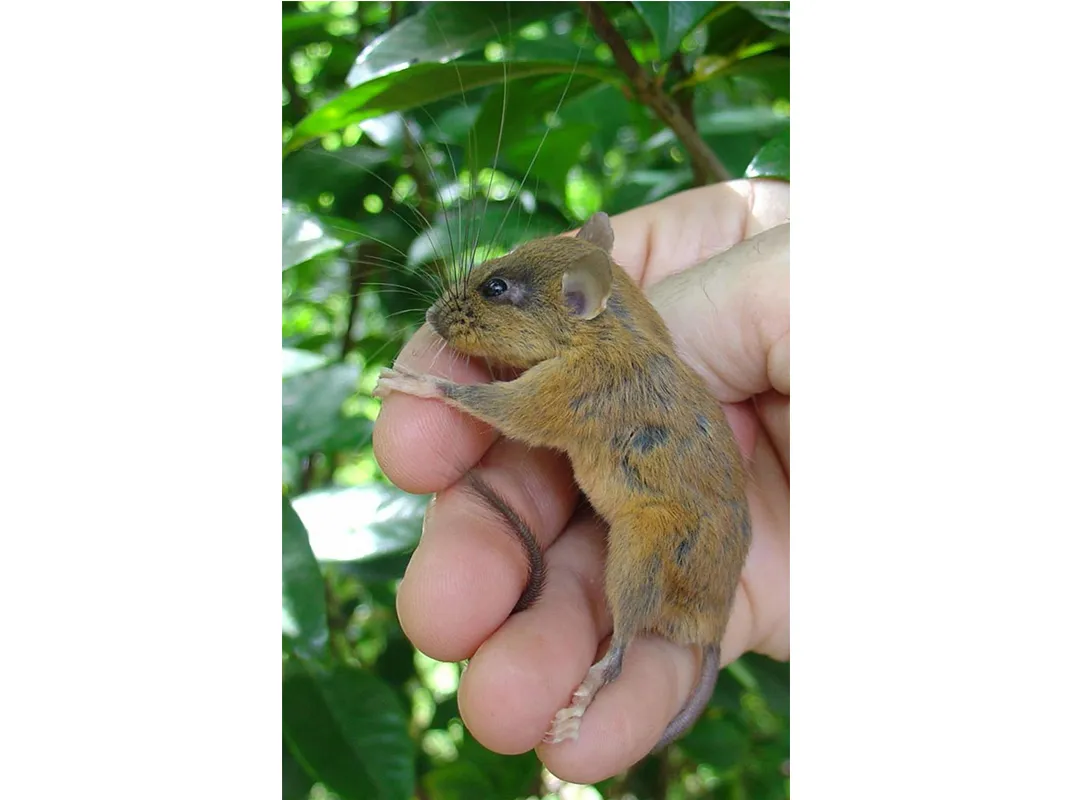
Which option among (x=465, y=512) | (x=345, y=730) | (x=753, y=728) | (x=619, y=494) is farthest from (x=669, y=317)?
(x=753, y=728)

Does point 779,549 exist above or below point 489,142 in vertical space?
below

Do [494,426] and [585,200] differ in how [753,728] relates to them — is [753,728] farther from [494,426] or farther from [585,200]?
[585,200]

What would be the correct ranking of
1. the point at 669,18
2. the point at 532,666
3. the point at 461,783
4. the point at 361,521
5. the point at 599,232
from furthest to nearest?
the point at 461,783 < the point at 361,521 < the point at 599,232 < the point at 669,18 < the point at 532,666

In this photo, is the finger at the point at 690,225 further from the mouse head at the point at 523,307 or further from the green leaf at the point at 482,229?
the mouse head at the point at 523,307

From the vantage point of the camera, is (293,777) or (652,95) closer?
(652,95)

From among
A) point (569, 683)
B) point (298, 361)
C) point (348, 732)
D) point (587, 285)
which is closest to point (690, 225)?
point (587, 285)

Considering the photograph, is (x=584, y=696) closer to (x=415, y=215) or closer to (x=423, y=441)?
(x=423, y=441)

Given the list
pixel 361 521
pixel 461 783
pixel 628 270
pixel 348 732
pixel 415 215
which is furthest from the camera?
pixel 461 783
